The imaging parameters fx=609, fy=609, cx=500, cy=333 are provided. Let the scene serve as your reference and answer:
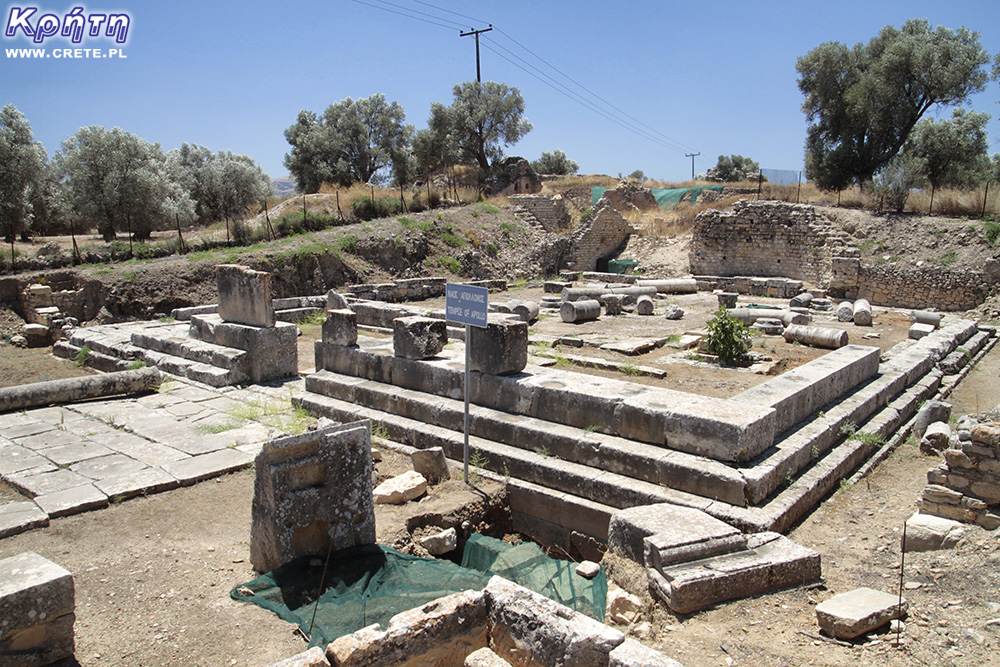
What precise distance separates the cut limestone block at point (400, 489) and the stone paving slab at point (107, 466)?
281cm

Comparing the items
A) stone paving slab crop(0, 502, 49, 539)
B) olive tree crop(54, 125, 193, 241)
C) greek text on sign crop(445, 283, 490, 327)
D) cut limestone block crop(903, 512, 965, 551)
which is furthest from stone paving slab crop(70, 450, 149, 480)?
olive tree crop(54, 125, 193, 241)

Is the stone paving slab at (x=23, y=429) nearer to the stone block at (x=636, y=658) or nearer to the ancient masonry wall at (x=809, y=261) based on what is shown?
the stone block at (x=636, y=658)

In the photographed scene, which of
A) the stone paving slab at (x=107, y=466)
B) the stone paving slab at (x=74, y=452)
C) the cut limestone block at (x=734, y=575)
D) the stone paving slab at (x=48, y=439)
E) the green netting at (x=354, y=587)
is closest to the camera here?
the green netting at (x=354, y=587)

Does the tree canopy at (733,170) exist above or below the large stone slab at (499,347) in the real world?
above

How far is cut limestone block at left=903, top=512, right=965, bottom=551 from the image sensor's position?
15.8ft

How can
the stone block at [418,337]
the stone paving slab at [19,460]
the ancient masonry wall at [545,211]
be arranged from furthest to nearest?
the ancient masonry wall at [545,211], the stone block at [418,337], the stone paving slab at [19,460]

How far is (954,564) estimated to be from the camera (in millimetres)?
4398

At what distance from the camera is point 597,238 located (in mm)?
25078

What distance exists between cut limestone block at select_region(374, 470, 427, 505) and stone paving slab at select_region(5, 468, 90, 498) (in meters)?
3.07

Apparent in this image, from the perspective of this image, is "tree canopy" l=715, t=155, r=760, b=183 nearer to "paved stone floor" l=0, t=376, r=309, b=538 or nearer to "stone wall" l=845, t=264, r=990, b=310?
"stone wall" l=845, t=264, r=990, b=310

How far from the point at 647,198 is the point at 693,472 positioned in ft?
94.2

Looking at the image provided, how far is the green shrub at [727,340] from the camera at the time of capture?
32.0 feet

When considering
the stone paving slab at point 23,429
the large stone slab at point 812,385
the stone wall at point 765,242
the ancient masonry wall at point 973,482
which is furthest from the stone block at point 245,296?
the stone wall at point 765,242

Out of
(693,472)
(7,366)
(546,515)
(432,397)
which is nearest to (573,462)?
(546,515)
